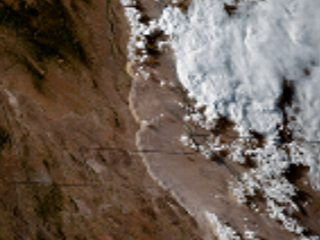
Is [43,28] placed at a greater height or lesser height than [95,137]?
greater

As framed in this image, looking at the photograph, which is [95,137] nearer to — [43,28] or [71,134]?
[71,134]

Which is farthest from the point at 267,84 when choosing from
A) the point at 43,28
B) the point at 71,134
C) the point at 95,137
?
the point at 43,28

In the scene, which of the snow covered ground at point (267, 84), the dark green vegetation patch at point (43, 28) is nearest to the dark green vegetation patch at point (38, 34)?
the dark green vegetation patch at point (43, 28)

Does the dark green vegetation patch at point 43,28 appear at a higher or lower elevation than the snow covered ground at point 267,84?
higher

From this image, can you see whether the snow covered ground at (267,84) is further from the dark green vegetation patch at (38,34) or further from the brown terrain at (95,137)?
the dark green vegetation patch at (38,34)

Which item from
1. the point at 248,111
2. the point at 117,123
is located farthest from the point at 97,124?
the point at 248,111

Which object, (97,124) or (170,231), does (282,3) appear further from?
(170,231)
